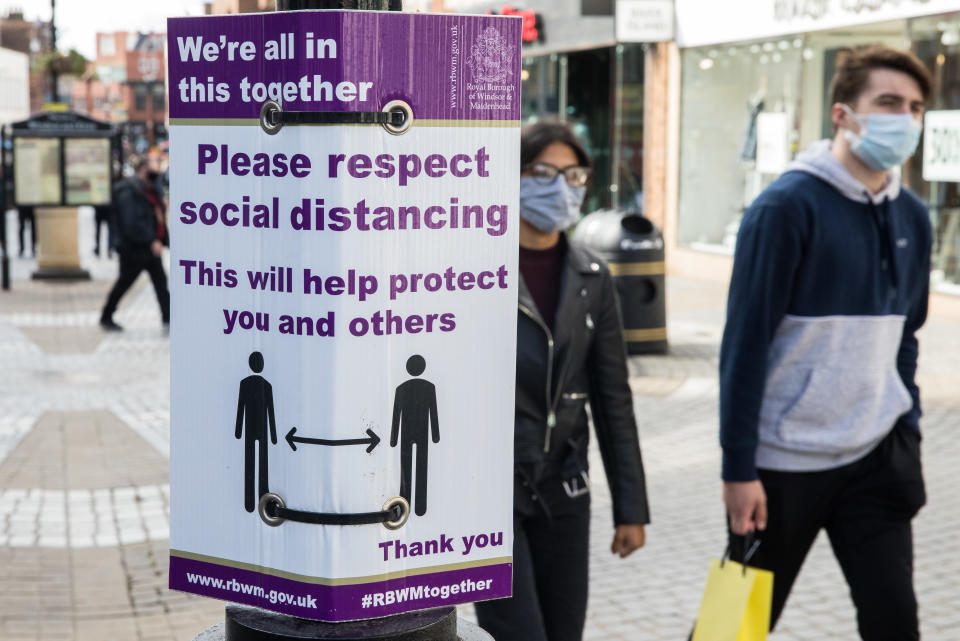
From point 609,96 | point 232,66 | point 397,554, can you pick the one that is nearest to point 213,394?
point 397,554

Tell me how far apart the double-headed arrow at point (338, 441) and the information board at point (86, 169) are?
58.4ft

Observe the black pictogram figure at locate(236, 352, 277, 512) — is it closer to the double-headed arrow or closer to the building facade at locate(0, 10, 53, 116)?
the double-headed arrow

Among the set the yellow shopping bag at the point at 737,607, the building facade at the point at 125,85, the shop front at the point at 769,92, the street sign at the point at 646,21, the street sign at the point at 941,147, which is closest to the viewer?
the yellow shopping bag at the point at 737,607

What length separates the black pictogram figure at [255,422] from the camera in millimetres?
1893

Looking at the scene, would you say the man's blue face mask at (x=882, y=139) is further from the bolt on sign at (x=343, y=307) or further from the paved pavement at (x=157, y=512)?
the paved pavement at (x=157, y=512)

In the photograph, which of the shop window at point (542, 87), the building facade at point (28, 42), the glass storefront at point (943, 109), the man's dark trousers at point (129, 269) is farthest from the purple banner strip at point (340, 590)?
the building facade at point (28, 42)

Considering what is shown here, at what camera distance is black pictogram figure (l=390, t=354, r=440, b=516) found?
1.88 m

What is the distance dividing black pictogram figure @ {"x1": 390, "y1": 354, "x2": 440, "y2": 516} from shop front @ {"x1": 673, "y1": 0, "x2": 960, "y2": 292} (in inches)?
525

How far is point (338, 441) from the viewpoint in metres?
1.84

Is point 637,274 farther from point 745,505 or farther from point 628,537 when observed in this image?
point 745,505

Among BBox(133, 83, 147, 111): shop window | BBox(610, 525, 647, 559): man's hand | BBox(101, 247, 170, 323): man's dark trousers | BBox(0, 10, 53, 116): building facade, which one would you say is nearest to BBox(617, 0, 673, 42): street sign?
BBox(101, 247, 170, 323): man's dark trousers

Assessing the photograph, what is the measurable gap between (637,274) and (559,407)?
27.2 ft

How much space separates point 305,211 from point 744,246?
1953 mm

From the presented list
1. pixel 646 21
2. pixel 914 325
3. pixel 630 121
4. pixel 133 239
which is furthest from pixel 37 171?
pixel 914 325
